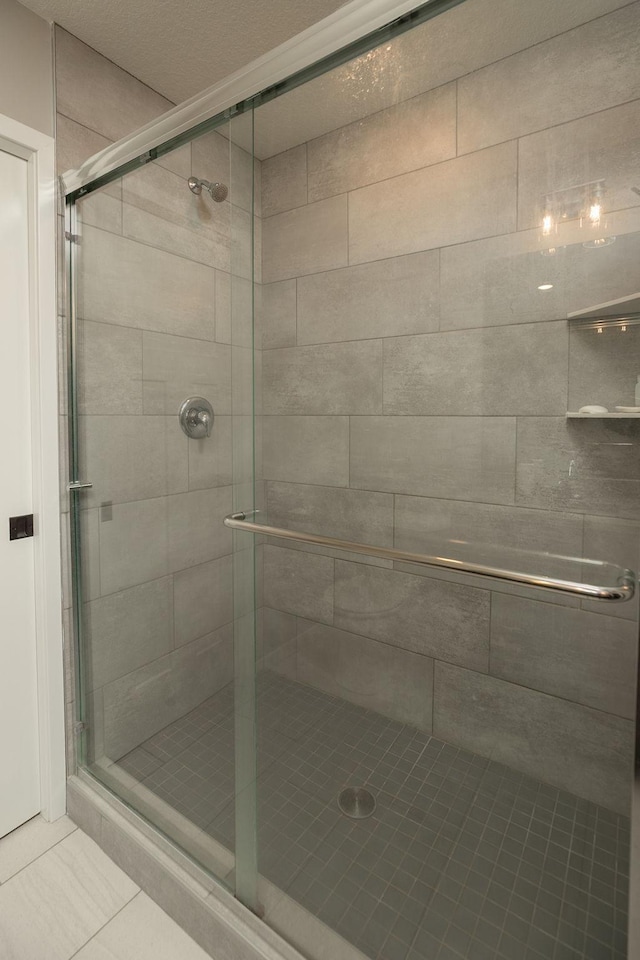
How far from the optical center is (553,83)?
0.80 m

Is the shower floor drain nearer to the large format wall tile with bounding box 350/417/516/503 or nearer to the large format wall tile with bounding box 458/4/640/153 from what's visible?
the large format wall tile with bounding box 350/417/516/503

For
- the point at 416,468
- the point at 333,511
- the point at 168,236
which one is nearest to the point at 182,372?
the point at 168,236

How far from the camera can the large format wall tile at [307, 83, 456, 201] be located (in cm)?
88

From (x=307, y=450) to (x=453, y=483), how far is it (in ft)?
1.04

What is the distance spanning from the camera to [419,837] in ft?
3.12

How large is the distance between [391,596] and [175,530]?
678mm

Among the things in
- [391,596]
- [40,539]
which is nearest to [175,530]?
[40,539]

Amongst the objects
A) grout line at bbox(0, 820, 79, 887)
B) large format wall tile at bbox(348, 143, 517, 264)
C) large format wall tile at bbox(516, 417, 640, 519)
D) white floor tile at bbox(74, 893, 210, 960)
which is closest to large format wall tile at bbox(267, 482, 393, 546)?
large format wall tile at bbox(516, 417, 640, 519)

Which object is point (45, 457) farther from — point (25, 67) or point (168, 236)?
point (25, 67)

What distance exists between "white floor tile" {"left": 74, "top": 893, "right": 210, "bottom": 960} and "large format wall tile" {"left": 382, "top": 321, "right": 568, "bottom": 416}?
4.44 feet

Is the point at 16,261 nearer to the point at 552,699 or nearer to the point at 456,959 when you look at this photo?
the point at 552,699

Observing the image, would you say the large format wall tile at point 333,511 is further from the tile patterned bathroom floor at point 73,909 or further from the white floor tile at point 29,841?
the white floor tile at point 29,841

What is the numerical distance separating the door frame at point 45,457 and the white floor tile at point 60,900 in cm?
19

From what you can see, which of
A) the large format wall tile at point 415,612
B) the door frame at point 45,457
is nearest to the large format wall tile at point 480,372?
the large format wall tile at point 415,612
